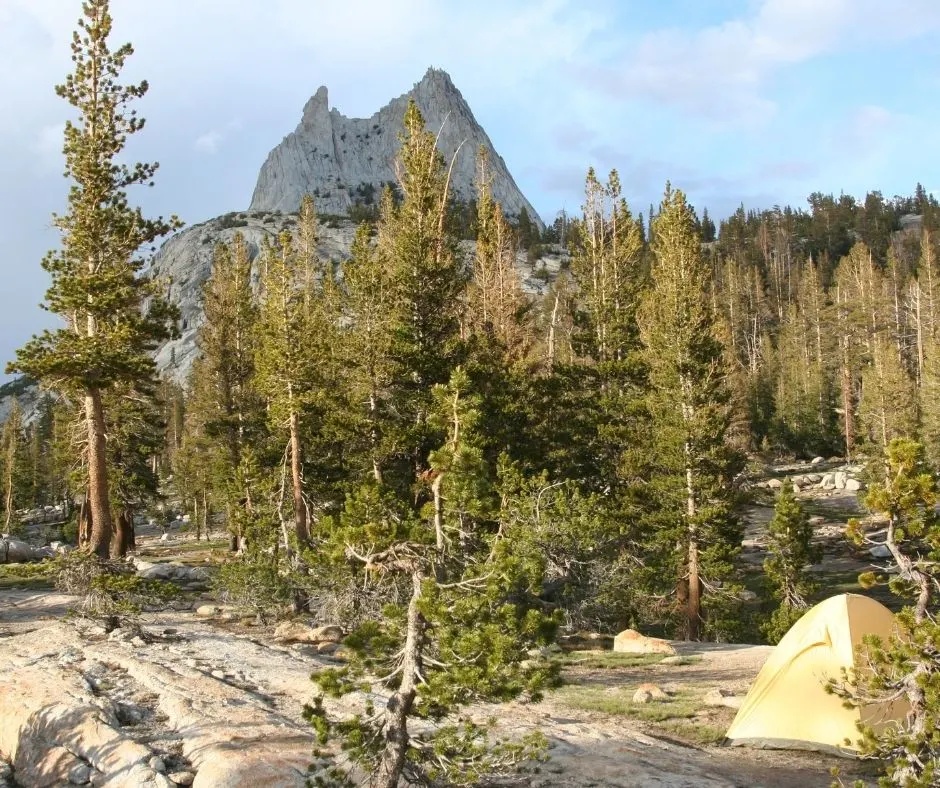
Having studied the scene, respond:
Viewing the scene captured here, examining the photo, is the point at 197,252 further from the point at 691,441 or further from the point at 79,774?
the point at 79,774

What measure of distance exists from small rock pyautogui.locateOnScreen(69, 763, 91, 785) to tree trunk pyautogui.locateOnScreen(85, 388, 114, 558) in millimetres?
8789

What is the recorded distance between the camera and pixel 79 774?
31.4 feet

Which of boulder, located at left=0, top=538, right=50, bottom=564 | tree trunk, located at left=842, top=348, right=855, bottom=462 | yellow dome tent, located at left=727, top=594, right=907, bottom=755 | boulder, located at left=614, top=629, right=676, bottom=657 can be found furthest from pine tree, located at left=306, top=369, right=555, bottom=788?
tree trunk, located at left=842, top=348, right=855, bottom=462

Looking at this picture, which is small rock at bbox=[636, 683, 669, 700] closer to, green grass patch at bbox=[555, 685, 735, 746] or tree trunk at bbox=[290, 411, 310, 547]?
green grass patch at bbox=[555, 685, 735, 746]

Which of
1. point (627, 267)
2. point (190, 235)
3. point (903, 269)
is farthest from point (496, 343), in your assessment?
point (190, 235)

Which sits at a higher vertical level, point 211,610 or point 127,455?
point 127,455

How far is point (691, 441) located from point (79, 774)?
20.8 meters

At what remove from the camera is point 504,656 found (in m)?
7.33

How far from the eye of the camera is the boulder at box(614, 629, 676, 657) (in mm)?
19141

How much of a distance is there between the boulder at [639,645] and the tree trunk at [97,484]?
13.7 meters

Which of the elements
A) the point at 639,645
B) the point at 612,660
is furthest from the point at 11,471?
the point at 612,660

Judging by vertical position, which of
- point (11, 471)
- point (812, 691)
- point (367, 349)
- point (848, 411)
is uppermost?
point (367, 349)

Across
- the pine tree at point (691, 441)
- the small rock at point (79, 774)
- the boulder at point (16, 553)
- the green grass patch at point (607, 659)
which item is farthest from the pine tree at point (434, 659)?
the boulder at point (16, 553)

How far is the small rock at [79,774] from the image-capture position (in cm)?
948
